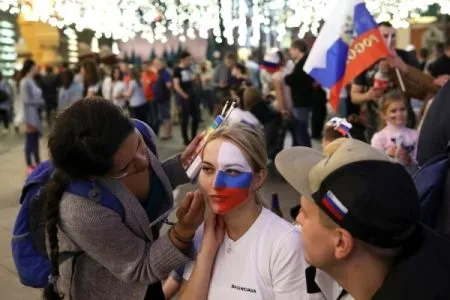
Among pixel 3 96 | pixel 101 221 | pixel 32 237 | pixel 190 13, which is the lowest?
pixel 3 96

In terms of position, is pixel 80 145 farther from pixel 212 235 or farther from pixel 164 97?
pixel 164 97

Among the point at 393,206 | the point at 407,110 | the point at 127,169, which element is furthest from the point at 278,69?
the point at 393,206

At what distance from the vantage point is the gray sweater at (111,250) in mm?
2156

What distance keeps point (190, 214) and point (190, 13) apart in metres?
17.2

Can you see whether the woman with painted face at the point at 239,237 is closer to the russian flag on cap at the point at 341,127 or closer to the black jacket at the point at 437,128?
the black jacket at the point at 437,128

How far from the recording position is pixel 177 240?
220 centimetres

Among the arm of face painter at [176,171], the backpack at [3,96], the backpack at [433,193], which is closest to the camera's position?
the backpack at [433,193]

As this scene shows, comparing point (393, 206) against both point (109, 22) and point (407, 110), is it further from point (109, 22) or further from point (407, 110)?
point (109, 22)

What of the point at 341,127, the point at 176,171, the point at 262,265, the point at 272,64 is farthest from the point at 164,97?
the point at 262,265

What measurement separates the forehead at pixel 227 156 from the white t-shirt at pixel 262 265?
0.74ft

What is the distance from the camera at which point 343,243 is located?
154 cm

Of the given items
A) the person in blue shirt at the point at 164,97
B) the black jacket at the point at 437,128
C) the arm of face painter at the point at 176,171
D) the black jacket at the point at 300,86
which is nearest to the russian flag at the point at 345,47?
the arm of face painter at the point at 176,171

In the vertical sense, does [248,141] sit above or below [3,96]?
above

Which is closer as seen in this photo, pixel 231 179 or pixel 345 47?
pixel 231 179
